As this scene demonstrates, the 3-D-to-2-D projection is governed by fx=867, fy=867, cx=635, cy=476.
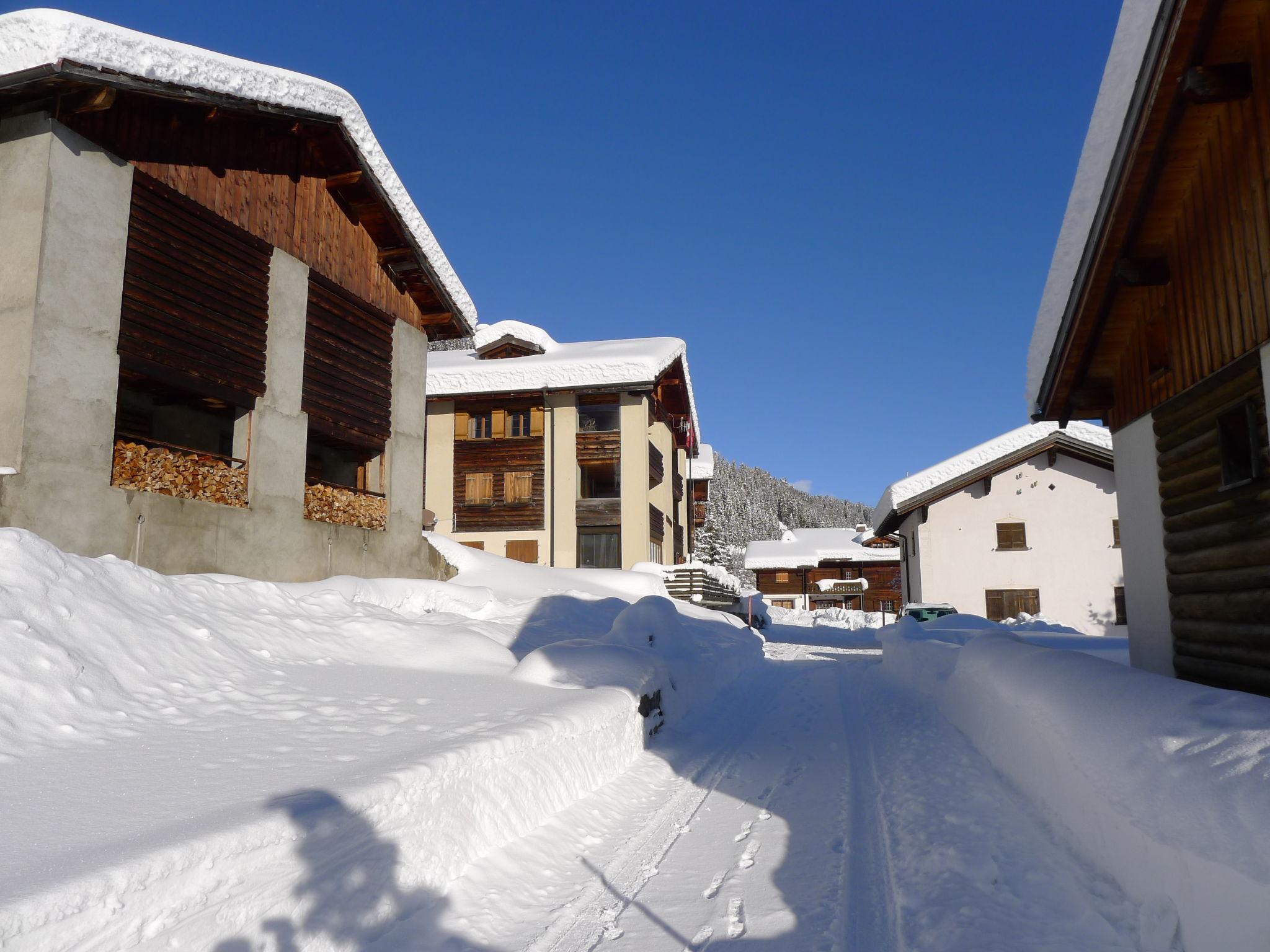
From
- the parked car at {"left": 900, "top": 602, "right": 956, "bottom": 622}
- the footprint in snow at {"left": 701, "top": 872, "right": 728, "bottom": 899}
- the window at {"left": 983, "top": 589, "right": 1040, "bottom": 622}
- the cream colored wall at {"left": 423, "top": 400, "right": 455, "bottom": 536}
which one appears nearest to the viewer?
the footprint in snow at {"left": 701, "top": 872, "right": 728, "bottom": 899}

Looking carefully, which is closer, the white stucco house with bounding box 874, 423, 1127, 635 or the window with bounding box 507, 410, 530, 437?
the white stucco house with bounding box 874, 423, 1127, 635

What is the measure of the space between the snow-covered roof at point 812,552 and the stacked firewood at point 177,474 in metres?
43.8

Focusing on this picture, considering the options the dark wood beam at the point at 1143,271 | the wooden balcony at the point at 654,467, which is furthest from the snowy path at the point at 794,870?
the wooden balcony at the point at 654,467

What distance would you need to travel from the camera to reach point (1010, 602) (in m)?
29.1

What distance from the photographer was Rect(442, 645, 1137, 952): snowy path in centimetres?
437

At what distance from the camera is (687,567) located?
28.6 meters

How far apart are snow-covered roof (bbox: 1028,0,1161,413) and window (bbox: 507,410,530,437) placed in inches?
911

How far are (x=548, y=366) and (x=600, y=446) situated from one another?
3.39 m

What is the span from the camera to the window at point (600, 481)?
31266 mm

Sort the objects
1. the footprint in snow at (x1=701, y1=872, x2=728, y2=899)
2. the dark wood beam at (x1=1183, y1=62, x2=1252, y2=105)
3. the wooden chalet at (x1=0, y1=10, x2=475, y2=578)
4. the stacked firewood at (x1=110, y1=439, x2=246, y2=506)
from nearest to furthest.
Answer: the footprint in snow at (x1=701, y1=872, x2=728, y2=899) < the dark wood beam at (x1=1183, y1=62, x2=1252, y2=105) < the wooden chalet at (x1=0, y1=10, x2=475, y2=578) < the stacked firewood at (x1=110, y1=439, x2=246, y2=506)

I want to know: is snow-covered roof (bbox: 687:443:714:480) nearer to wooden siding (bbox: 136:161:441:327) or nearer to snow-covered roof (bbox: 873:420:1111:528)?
snow-covered roof (bbox: 873:420:1111:528)

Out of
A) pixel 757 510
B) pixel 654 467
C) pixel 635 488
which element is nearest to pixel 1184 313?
pixel 635 488

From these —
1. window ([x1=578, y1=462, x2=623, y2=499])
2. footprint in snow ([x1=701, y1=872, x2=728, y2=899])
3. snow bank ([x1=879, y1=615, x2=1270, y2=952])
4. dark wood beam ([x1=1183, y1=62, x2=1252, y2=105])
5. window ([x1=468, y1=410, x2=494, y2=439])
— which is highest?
window ([x1=468, y1=410, x2=494, y2=439])

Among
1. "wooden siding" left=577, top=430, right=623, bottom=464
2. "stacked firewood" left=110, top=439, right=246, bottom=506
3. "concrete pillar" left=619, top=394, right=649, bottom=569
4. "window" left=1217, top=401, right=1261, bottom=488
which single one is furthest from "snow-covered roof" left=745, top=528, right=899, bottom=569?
"window" left=1217, top=401, right=1261, bottom=488
